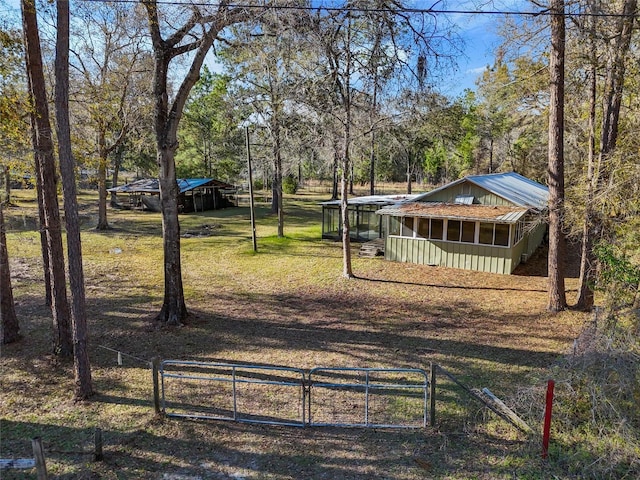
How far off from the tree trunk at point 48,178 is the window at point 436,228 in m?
12.7

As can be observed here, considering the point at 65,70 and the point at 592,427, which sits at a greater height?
the point at 65,70

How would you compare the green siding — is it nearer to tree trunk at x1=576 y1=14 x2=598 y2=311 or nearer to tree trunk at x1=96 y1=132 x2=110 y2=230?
tree trunk at x1=576 y1=14 x2=598 y2=311

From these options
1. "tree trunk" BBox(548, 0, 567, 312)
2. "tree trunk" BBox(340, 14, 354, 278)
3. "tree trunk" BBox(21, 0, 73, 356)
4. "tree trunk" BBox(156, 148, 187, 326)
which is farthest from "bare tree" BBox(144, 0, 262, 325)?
"tree trunk" BBox(548, 0, 567, 312)

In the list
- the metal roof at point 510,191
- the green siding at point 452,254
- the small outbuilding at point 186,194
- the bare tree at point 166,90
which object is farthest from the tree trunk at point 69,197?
the small outbuilding at point 186,194

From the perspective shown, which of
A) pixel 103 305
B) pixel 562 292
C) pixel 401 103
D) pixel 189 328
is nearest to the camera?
pixel 189 328

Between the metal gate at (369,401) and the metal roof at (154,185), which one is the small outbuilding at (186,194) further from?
the metal gate at (369,401)

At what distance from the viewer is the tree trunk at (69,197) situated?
6.02 meters

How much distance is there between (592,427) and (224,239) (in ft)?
62.4

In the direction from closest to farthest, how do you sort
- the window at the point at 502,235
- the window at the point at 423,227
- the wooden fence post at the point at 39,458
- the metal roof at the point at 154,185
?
1. the wooden fence post at the point at 39,458
2. the window at the point at 502,235
3. the window at the point at 423,227
4. the metal roof at the point at 154,185

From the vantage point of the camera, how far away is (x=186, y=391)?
23.2ft

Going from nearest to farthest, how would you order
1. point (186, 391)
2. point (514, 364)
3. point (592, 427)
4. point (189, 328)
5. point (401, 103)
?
point (592, 427), point (186, 391), point (514, 364), point (189, 328), point (401, 103)

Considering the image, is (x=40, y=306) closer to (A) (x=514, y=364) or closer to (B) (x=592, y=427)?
(A) (x=514, y=364)

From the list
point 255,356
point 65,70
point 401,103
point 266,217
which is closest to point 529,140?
point 266,217

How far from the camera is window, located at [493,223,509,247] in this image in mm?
14977
